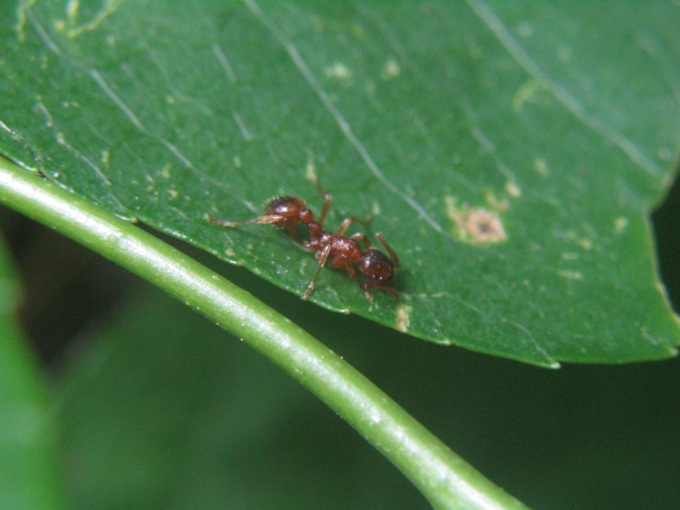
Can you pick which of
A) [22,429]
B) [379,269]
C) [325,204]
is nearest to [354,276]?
[379,269]

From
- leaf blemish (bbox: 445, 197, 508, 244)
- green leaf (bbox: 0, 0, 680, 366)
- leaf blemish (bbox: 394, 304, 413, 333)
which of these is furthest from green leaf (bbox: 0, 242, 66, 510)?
leaf blemish (bbox: 445, 197, 508, 244)

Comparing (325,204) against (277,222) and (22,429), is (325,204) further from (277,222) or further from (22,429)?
(22,429)

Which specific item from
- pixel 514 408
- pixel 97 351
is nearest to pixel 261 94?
pixel 97 351

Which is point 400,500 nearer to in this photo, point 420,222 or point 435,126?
point 420,222

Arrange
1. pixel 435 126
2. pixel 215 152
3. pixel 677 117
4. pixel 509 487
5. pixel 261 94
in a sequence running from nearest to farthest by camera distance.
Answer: pixel 215 152 → pixel 261 94 → pixel 435 126 → pixel 677 117 → pixel 509 487

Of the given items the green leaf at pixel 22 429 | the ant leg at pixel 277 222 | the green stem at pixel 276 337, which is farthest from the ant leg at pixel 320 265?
the green leaf at pixel 22 429

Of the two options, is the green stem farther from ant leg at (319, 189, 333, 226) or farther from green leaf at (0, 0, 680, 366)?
ant leg at (319, 189, 333, 226)
